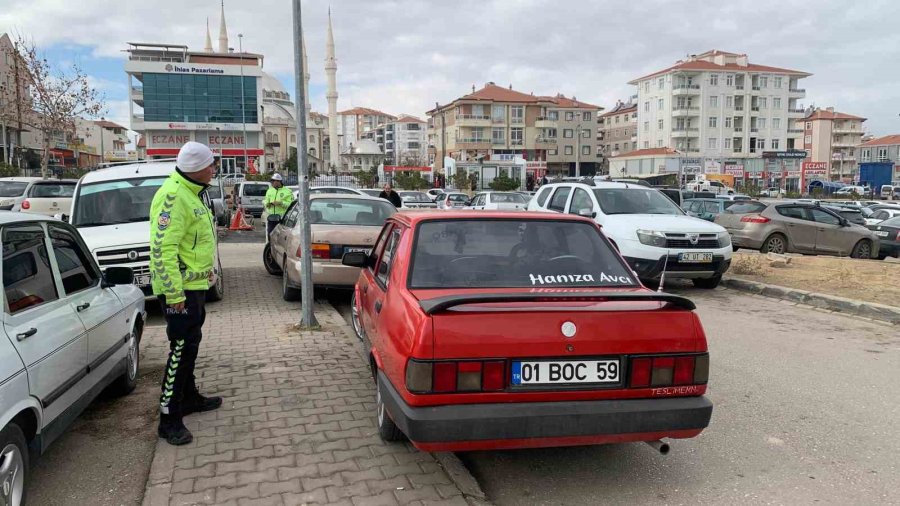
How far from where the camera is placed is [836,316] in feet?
28.3

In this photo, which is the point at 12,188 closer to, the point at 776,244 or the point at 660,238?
the point at 660,238

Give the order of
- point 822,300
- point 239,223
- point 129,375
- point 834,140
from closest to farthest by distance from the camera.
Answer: point 129,375 → point 822,300 → point 239,223 → point 834,140

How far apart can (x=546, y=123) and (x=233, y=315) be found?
89.1 m

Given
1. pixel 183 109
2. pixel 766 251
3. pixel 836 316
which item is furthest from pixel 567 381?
pixel 183 109

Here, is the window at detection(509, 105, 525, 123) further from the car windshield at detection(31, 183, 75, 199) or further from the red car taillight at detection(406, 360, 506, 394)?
the red car taillight at detection(406, 360, 506, 394)

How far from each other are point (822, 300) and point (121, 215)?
9.89 m

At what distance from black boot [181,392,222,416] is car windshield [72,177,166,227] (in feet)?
15.4

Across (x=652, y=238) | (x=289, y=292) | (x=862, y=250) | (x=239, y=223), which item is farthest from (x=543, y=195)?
A: (x=239, y=223)

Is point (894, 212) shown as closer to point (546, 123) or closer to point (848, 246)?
point (848, 246)

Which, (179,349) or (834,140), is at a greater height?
(834,140)

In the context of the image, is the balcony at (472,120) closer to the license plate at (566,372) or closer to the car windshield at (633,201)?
the car windshield at (633,201)

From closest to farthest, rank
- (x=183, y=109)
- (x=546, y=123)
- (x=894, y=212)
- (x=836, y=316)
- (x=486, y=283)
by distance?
(x=486, y=283) → (x=836, y=316) → (x=894, y=212) → (x=183, y=109) → (x=546, y=123)

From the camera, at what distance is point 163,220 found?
12.8ft

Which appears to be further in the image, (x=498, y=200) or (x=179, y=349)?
(x=498, y=200)
